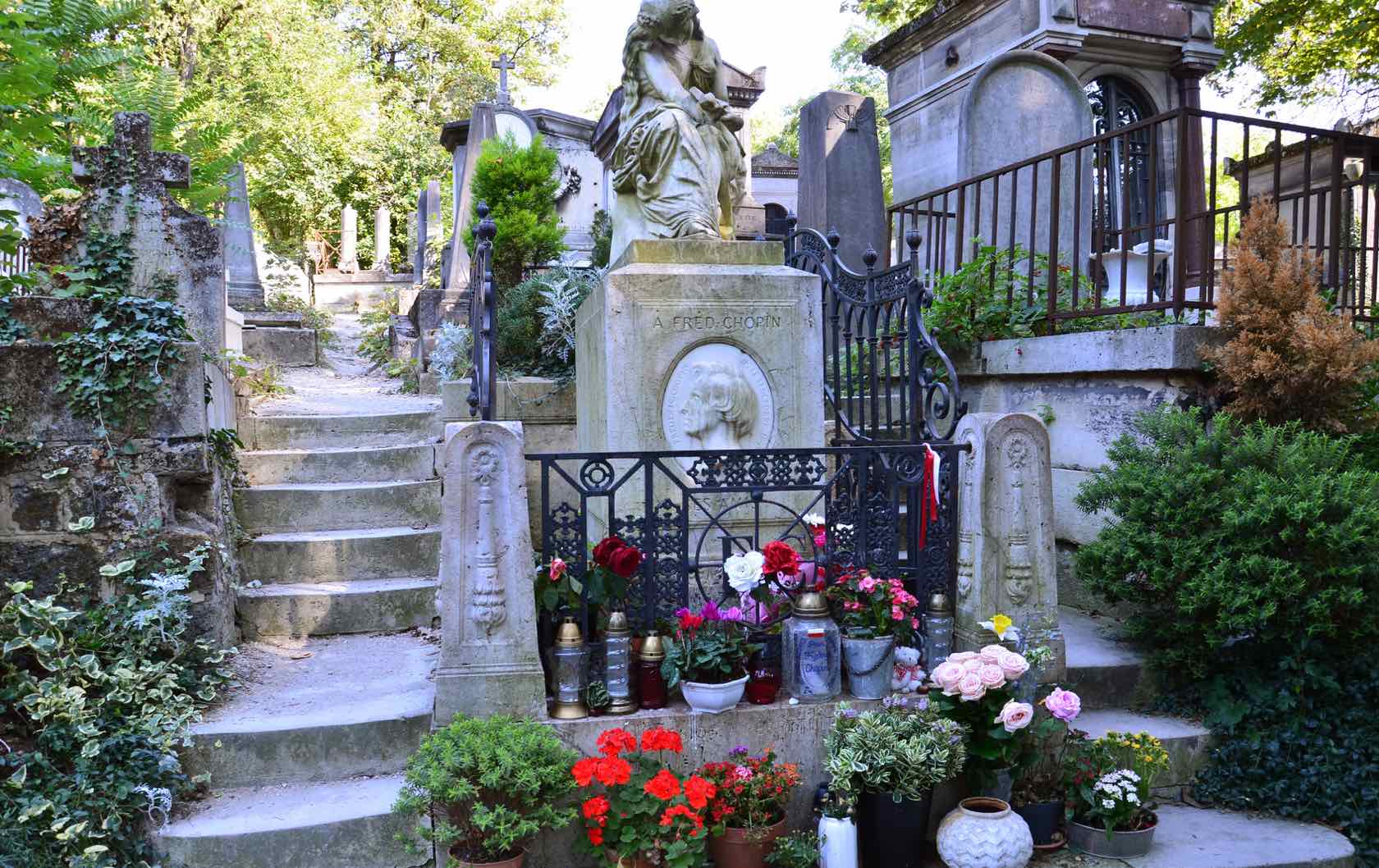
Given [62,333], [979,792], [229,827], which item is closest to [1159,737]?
[979,792]

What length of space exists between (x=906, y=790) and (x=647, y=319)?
7.78 ft

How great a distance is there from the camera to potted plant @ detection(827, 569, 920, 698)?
3.56m

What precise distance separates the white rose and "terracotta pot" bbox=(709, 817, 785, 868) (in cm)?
85

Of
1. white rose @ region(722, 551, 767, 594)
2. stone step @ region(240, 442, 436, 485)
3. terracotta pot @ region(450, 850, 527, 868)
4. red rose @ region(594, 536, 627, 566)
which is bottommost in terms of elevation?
terracotta pot @ region(450, 850, 527, 868)

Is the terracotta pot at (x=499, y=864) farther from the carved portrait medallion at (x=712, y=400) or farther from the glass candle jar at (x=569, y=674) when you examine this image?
the carved portrait medallion at (x=712, y=400)

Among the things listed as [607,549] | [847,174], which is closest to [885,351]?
[607,549]

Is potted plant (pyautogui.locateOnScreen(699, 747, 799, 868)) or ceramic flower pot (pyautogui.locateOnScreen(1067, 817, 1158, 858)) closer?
potted plant (pyautogui.locateOnScreen(699, 747, 799, 868))

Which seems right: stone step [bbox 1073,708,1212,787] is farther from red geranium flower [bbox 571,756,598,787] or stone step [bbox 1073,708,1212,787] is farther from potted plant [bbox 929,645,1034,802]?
red geranium flower [bbox 571,756,598,787]

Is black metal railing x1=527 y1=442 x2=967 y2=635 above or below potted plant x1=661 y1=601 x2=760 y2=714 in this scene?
above

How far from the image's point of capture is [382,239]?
2230cm

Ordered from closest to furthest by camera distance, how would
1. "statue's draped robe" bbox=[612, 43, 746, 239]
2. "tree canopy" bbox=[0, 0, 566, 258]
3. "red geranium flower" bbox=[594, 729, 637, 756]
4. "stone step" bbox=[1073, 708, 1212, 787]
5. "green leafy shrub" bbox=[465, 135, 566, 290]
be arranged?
"red geranium flower" bbox=[594, 729, 637, 756]
"stone step" bbox=[1073, 708, 1212, 787]
"tree canopy" bbox=[0, 0, 566, 258]
"statue's draped robe" bbox=[612, 43, 746, 239]
"green leafy shrub" bbox=[465, 135, 566, 290]

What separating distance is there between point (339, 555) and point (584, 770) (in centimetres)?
266

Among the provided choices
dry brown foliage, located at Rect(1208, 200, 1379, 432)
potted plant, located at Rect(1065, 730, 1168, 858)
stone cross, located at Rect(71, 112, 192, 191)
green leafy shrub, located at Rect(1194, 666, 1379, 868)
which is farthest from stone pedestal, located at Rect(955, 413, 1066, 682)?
stone cross, located at Rect(71, 112, 192, 191)

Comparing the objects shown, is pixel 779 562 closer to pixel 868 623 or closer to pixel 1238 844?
pixel 868 623
